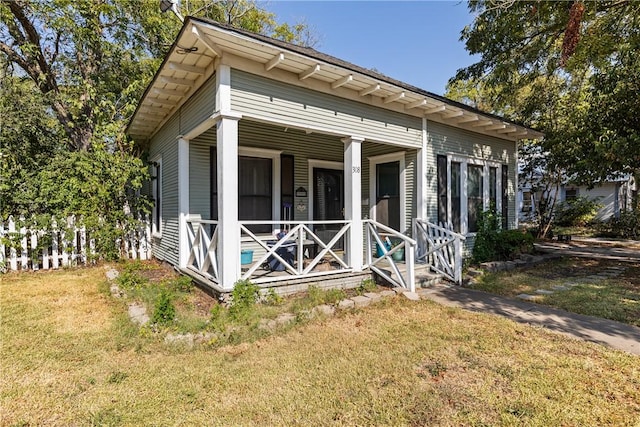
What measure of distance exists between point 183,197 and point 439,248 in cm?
492

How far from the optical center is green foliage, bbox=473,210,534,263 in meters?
7.71

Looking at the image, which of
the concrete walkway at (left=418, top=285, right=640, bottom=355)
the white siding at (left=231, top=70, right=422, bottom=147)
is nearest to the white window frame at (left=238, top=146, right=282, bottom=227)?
the white siding at (left=231, top=70, right=422, bottom=147)

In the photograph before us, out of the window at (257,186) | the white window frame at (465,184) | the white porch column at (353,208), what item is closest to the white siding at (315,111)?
the white porch column at (353,208)

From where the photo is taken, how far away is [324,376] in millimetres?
2750

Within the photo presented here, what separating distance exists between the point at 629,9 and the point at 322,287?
7.90m

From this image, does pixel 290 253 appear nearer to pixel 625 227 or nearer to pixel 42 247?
pixel 42 247

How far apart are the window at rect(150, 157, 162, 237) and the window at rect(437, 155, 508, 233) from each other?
6.54 m

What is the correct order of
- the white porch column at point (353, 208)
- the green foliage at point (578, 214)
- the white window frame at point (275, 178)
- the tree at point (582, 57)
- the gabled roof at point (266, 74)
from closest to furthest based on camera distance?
the gabled roof at point (266, 74)
the white porch column at point (353, 208)
the tree at point (582, 57)
the white window frame at point (275, 178)
the green foliage at point (578, 214)

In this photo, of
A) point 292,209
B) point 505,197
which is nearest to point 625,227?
point 505,197

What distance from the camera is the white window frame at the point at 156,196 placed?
797 centimetres

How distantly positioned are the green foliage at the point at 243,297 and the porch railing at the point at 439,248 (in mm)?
Answer: 3703

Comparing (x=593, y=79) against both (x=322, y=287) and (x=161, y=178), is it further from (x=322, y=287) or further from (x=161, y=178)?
(x=161, y=178)

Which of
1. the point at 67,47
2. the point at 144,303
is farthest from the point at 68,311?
the point at 67,47

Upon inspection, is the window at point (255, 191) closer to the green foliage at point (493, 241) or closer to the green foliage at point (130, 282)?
the green foliage at point (130, 282)
